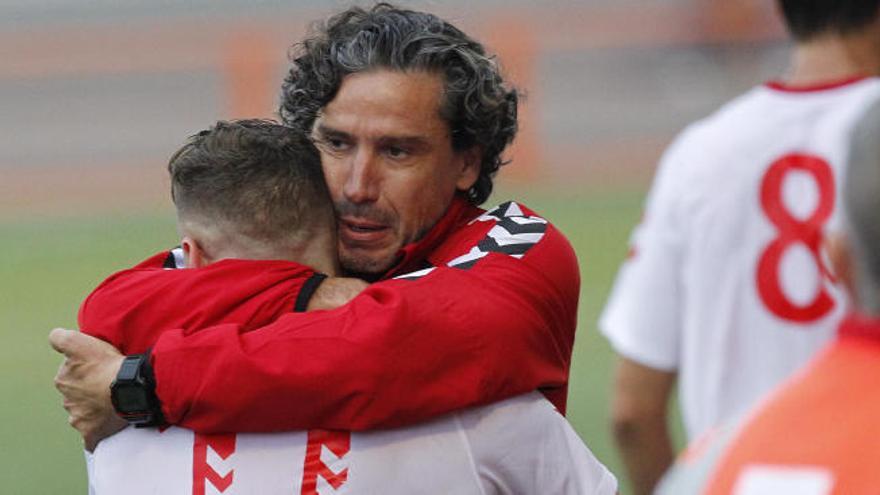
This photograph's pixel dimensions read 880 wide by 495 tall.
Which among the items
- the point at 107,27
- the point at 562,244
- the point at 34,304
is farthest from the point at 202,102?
the point at 562,244

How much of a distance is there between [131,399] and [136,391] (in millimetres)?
20

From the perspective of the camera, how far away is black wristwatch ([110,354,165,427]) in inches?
106

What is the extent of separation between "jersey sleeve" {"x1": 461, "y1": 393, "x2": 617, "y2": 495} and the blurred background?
35.3 feet

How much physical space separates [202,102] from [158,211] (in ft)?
11.3

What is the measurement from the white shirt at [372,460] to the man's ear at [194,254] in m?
0.26

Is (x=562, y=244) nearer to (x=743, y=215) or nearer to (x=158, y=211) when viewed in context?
(x=743, y=215)

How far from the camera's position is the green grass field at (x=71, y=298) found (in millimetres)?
7508

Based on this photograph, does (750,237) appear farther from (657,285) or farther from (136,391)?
(136,391)

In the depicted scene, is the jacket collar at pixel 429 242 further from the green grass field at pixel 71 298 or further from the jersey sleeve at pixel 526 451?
the green grass field at pixel 71 298

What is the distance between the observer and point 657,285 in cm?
285

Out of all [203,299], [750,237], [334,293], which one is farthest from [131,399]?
[750,237]

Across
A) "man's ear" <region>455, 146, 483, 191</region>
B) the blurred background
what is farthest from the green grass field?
"man's ear" <region>455, 146, 483, 191</region>

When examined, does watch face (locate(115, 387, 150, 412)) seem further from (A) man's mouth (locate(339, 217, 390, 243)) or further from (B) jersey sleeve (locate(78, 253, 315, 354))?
(A) man's mouth (locate(339, 217, 390, 243))

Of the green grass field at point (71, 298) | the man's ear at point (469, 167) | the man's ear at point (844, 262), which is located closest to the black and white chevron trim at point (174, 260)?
the man's ear at point (469, 167)
